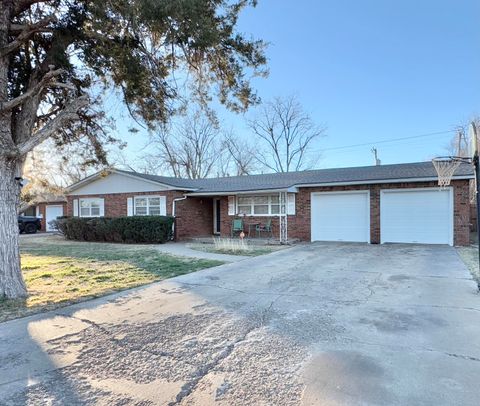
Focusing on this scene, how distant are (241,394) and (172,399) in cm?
56

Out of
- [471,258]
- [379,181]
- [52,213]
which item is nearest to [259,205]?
[379,181]

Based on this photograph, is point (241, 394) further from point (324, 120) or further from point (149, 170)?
point (149, 170)

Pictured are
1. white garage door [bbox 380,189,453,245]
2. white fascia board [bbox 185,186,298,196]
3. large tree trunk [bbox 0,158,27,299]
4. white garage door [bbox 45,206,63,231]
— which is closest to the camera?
large tree trunk [bbox 0,158,27,299]

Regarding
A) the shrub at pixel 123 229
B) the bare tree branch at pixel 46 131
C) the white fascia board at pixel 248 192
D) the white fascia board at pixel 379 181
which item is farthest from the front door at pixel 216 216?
the bare tree branch at pixel 46 131

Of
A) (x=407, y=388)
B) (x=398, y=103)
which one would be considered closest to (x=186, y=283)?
(x=407, y=388)

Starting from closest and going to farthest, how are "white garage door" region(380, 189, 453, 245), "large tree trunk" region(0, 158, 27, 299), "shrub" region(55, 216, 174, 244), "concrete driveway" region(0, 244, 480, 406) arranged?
"concrete driveway" region(0, 244, 480, 406) → "large tree trunk" region(0, 158, 27, 299) → "white garage door" region(380, 189, 453, 245) → "shrub" region(55, 216, 174, 244)

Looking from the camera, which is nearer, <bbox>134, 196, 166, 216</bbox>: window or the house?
the house

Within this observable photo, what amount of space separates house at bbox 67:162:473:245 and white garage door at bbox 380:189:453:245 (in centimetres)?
3

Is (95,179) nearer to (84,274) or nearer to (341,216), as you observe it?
(84,274)

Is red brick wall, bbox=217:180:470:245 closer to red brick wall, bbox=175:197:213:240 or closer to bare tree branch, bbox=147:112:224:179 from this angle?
red brick wall, bbox=175:197:213:240

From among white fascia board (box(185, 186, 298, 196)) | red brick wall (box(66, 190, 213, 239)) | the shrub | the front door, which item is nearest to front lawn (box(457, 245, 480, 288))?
white fascia board (box(185, 186, 298, 196))

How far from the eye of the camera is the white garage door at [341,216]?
14.6 metres

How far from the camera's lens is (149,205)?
18.6m

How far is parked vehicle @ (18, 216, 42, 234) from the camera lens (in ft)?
84.5
